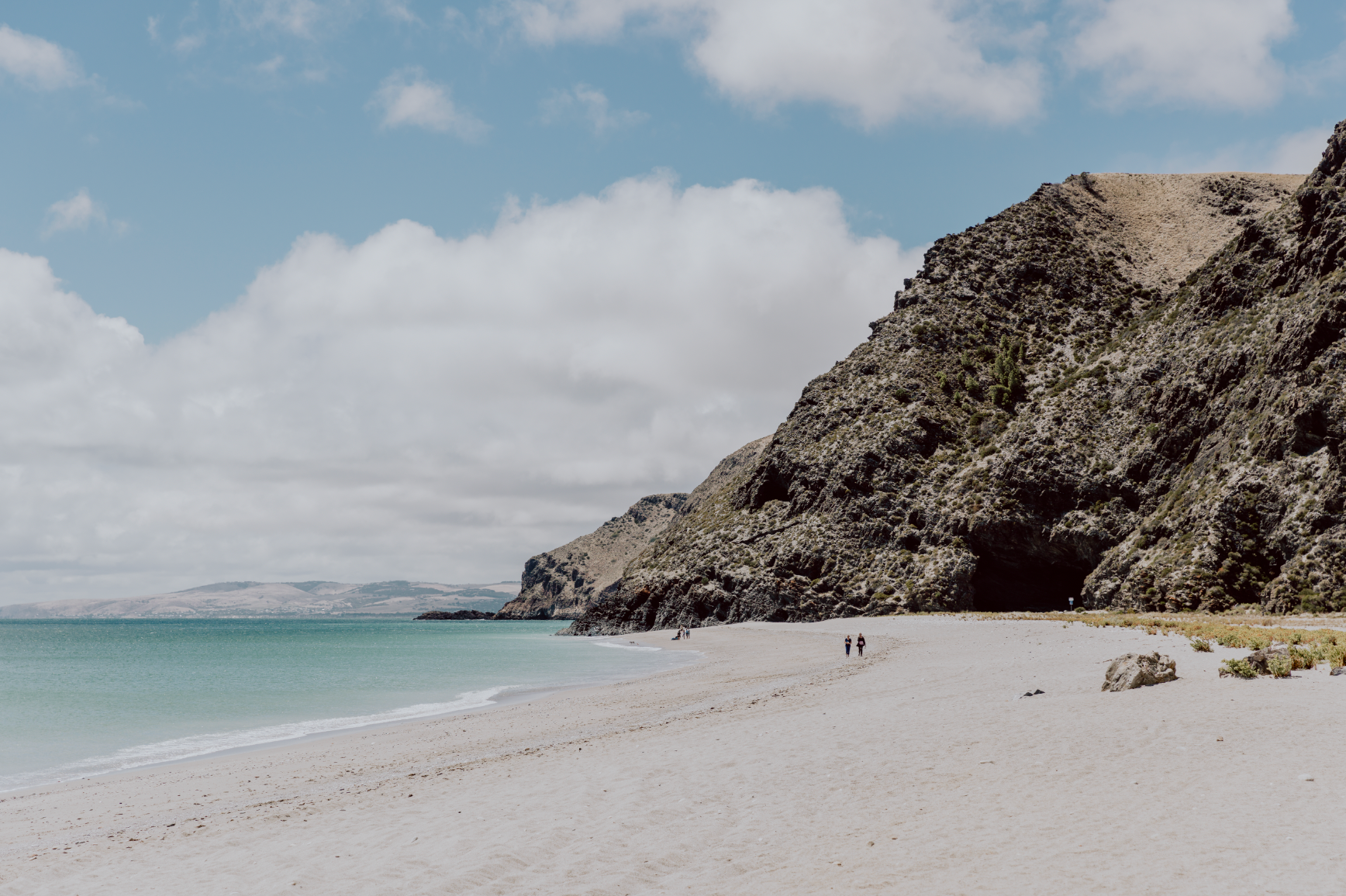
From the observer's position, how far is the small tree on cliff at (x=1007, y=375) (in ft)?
309

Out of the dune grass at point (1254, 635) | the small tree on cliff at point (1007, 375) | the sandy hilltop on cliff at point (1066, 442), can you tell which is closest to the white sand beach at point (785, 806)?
the dune grass at point (1254, 635)

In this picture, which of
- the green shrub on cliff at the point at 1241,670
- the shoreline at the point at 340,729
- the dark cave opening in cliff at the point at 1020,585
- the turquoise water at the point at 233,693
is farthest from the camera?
the dark cave opening in cliff at the point at 1020,585

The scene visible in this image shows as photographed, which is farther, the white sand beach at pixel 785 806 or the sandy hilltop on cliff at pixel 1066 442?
the sandy hilltop on cliff at pixel 1066 442

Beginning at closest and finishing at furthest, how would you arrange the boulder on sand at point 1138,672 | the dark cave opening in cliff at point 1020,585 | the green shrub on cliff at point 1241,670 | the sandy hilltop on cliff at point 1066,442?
the boulder on sand at point 1138,672, the green shrub on cliff at point 1241,670, the sandy hilltop on cliff at point 1066,442, the dark cave opening in cliff at point 1020,585

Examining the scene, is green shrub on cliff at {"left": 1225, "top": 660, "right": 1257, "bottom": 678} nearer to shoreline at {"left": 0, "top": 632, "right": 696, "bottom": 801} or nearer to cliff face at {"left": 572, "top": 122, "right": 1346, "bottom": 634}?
shoreline at {"left": 0, "top": 632, "right": 696, "bottom": 801}

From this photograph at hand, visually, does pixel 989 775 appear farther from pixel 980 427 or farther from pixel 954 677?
pixel 980 427

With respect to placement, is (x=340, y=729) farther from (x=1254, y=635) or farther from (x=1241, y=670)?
(x=1254, y=635)

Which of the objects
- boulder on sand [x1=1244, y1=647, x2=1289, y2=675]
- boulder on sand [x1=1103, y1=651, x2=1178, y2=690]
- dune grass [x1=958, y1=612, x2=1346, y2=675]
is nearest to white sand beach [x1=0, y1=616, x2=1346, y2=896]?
boulder on sand [x1=1103, y1=651, x2=1178, y2=690]

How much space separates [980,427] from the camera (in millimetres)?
91938

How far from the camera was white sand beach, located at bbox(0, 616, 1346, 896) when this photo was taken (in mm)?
8430

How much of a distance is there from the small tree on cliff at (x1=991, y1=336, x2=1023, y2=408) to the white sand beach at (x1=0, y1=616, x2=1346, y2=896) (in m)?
77.0

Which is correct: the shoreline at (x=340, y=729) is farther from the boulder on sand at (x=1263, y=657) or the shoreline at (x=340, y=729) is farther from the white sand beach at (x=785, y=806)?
the boulder on sand at (x=1263, y=657)

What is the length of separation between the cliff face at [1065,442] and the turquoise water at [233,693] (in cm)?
2630

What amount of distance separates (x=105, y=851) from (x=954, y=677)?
21506 mm
